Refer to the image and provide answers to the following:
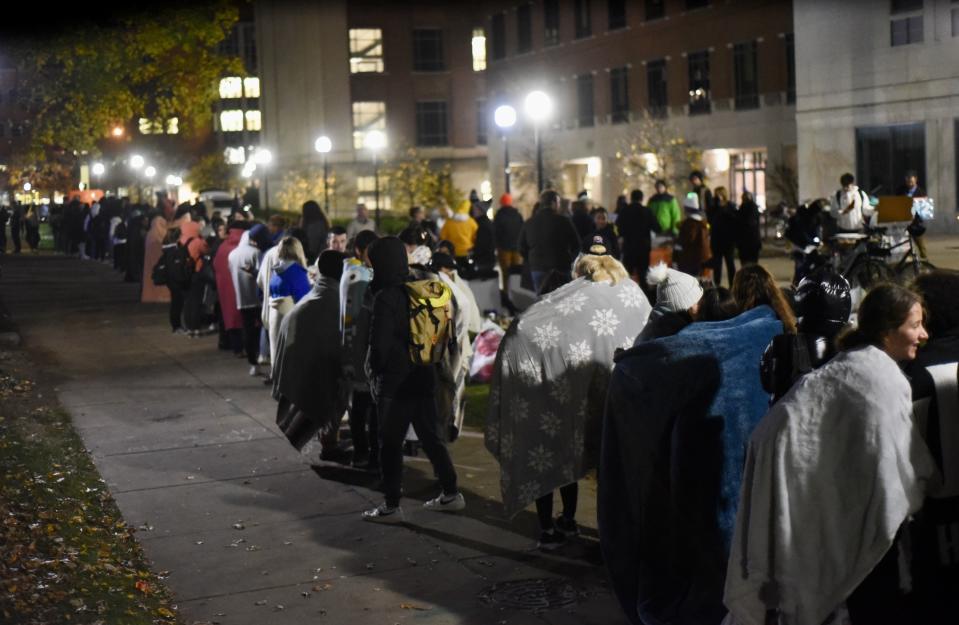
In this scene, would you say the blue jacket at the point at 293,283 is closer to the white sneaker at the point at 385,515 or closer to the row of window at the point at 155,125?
the white sneaker at the point at 385,515

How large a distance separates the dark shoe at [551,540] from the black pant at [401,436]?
3.62 ft

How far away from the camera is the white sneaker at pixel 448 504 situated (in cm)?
908

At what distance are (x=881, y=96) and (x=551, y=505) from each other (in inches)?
1151

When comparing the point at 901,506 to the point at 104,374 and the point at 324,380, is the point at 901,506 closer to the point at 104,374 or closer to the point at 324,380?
the point at 324,380

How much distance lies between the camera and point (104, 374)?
642 inches

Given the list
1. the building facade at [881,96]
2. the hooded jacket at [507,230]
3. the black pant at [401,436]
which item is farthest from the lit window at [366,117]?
the black pant at [401,436]

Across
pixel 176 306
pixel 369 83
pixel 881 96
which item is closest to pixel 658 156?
pixel 881 96

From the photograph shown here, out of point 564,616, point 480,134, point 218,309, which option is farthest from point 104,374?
point 480,134

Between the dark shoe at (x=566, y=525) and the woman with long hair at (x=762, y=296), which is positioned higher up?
the woman with long hair at (x=762, y=296)

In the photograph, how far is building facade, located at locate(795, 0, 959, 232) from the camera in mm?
33094

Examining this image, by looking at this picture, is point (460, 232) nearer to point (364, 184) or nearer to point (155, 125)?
point (155, 125)

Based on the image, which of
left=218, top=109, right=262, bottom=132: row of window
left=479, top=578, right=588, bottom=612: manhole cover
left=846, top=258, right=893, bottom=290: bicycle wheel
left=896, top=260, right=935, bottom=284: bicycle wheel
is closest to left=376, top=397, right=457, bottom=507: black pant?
left=479, top=578, right=588, bottom=612: manhole cover

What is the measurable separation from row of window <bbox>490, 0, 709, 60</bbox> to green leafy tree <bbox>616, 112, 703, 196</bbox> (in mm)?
4259

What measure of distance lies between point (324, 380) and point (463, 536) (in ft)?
8.10
